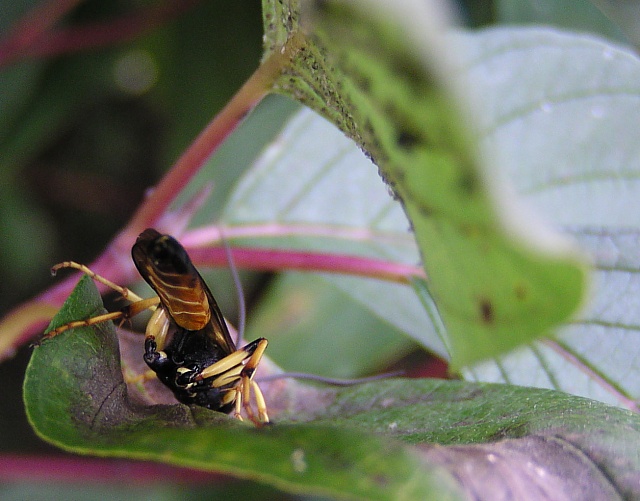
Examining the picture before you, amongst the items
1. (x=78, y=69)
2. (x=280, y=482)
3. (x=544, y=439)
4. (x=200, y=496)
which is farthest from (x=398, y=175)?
(x=78, y=69)

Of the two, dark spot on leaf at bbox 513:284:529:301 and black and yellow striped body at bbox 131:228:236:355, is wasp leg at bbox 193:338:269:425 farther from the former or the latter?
dark spot on leaf at bbox 513:284:529:301

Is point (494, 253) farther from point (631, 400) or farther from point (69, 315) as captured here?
point (631, 400)

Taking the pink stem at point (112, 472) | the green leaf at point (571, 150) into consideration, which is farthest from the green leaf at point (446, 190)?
the pink stem at point (112, 472)

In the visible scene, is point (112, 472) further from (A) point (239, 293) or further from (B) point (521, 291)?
(B) point (521, 291)

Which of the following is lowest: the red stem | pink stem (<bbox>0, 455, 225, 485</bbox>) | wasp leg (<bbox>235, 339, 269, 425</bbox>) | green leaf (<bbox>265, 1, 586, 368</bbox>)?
pink stem (<bbox>0, 455, 225, 485</bbox>)

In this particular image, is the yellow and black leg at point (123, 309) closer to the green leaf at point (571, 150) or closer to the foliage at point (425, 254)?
the foliage at point (425, 254)

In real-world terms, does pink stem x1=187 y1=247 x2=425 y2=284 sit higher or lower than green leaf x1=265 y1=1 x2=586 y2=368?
lower

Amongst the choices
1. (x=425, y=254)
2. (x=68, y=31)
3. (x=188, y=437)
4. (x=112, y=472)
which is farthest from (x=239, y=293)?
(x=68, y=31)

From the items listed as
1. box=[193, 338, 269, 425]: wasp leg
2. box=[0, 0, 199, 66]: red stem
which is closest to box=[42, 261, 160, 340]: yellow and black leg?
box=[193, 338, 269, 425]: wasp leg
